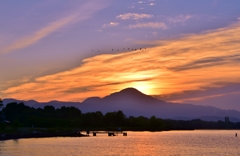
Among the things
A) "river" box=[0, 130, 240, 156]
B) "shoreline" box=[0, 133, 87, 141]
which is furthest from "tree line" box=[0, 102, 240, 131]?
"river" box=[0, 130, 240, 156]

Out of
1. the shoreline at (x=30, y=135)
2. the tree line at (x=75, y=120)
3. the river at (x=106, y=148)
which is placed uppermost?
the tree line at (x=75, y=120)

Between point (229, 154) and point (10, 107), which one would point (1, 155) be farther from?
point (10, 107)

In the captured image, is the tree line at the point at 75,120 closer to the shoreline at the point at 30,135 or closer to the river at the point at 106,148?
the shoreline at the point at 30,135

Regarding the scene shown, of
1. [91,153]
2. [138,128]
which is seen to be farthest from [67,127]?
[91,153]

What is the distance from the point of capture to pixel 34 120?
152000mm

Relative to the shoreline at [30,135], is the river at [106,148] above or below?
below

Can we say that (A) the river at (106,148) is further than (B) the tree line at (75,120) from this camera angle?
No

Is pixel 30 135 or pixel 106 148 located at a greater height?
pixel 30 135

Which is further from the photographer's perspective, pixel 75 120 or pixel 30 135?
pixel 75 120

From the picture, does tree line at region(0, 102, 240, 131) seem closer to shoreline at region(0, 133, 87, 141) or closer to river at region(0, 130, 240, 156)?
shoreline at region(0, 133, 87, 141)

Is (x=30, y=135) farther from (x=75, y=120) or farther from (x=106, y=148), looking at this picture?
(x=75, y=120)

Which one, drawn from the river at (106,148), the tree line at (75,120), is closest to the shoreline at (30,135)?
the river at (106,148)

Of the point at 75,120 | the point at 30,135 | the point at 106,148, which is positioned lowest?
the point at 106,148

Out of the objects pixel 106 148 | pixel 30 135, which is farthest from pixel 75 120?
pixel 106 148
